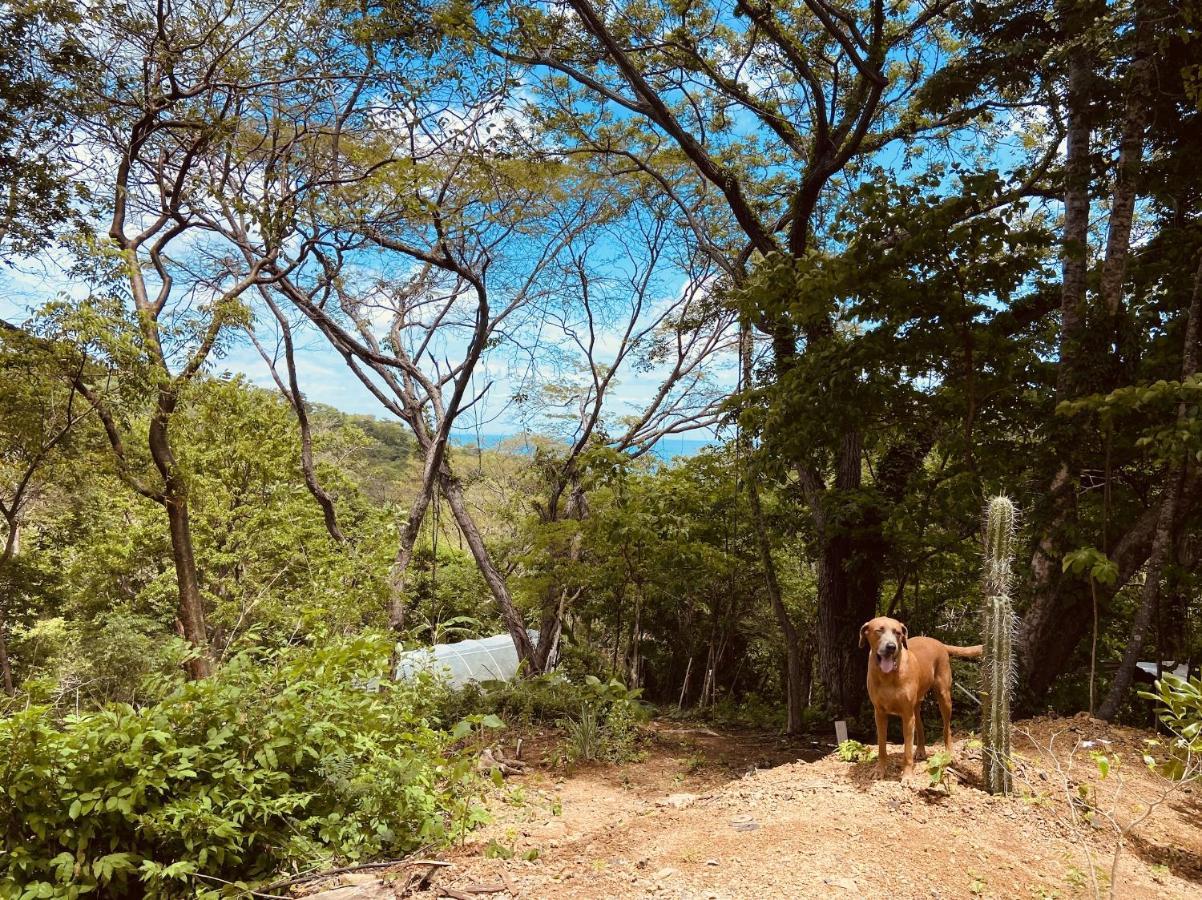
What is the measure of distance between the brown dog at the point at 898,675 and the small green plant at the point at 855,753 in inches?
7.3

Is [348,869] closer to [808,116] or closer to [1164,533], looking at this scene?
[1164,533]

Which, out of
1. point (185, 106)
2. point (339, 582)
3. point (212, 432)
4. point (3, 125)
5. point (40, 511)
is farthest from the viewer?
point (40, 511)

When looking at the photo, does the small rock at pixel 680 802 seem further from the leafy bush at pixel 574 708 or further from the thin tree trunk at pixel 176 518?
the thin tree trunk at pixel 176 518

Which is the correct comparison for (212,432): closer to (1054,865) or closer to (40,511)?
(40,511)

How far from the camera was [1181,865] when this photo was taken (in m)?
3.21

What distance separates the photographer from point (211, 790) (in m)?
3.13

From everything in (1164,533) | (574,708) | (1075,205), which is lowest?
(574,708)

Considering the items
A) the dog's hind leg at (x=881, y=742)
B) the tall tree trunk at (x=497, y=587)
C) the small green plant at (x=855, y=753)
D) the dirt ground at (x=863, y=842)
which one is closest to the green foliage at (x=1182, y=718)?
the dirt ground at (x=863, y=842)

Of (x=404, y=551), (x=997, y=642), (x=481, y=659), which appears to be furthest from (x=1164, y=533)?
(x=481, y=659)

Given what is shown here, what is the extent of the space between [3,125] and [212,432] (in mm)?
10097

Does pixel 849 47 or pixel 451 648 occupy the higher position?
pixel 849 47

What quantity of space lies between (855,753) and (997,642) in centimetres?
135

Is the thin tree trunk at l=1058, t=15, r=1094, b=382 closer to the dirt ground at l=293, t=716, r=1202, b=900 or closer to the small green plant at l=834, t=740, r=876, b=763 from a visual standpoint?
the dirt ground at l=293, t=716, r=1202, b=900

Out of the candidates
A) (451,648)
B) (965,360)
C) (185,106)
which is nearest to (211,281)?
(185,106)
